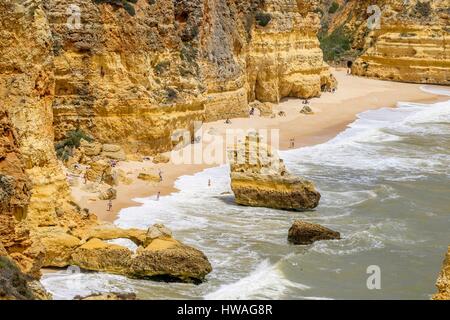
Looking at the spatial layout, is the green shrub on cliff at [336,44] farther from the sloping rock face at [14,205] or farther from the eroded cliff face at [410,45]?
the sloping rock face at [14,205]

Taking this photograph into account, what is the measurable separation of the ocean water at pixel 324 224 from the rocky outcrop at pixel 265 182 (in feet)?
1.41

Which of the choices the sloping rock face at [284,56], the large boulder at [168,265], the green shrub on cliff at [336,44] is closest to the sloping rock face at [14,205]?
the large boulder at [168,265]

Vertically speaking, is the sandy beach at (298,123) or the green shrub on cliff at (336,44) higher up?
the green shrub on cliff at (336,44)

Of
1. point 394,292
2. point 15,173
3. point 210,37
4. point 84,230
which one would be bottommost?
point 394,292

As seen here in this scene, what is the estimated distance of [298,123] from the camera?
45469mm

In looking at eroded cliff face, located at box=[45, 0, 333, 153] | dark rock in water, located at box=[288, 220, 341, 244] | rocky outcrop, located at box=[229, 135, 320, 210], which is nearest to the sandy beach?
eroded cliff face, located at box=[45, 0, 333, 153]

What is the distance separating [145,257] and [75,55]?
14716mm

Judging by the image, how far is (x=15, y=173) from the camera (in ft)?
48.5

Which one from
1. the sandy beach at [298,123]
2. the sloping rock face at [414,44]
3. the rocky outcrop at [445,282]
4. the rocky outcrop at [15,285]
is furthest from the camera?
the sloping rock face at [414,44]

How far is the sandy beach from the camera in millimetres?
26806

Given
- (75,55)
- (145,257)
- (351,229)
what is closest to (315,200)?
(351,229)

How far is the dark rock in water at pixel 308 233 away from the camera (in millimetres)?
22406

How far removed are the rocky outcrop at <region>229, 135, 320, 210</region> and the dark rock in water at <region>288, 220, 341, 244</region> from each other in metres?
3.07
